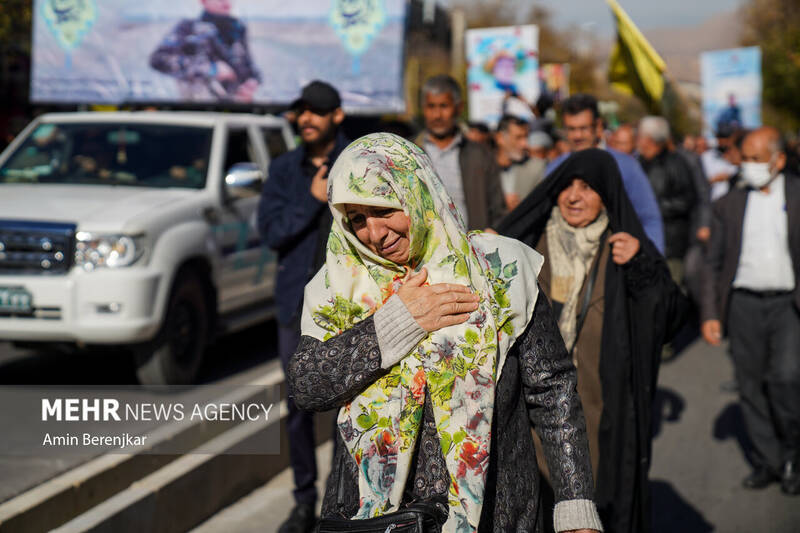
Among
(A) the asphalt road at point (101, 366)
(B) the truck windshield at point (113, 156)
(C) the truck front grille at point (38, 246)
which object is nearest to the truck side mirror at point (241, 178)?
(B) the truck windshield at point (113, 156)

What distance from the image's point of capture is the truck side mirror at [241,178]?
7.77 metres

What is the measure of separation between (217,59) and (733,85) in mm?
12350

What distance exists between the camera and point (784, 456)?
245 inches

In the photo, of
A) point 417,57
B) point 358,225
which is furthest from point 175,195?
point 417,57

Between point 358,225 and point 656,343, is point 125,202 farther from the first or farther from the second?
point 358,225

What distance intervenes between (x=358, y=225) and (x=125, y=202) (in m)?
5.12

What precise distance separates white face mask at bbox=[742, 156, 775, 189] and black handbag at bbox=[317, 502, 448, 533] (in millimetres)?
4398

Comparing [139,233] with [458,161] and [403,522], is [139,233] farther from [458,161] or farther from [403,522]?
[403,522]

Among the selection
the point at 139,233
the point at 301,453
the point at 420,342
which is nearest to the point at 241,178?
the point at 139,233

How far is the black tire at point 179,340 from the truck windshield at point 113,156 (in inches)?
37.4

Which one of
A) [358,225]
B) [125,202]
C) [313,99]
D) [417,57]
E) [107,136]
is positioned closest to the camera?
[358,225]

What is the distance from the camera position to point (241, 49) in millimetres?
10297

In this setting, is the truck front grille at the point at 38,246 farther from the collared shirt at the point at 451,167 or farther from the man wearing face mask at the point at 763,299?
the man wearing face mask at the point at 763,299

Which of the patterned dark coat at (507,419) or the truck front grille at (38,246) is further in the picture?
the truck front grille at (38,246)
